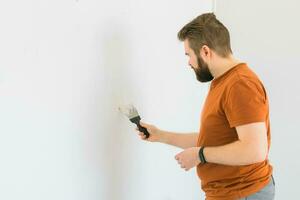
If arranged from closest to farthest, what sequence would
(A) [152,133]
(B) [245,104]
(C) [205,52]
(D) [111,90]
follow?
(B) [245,104], (C) [205,52], (D) [111,90], (A) [152,133]

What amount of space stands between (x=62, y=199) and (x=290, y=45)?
124cm

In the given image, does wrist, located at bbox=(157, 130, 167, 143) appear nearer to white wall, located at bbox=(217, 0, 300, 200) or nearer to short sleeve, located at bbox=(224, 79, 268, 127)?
short sleeve, located at bbox=(224, 79, 268, 127)

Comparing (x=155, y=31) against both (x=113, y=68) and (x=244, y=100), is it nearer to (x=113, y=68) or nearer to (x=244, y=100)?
(x=113, y=68)

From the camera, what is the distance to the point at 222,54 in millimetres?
1273

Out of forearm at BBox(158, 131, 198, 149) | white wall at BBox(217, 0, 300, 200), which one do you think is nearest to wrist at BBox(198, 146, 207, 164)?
forearm at BBox(158, 131, 198, 149)

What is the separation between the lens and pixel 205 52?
1266mm

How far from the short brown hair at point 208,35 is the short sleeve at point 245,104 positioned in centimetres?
14

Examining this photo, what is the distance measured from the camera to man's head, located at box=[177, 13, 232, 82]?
1257mm

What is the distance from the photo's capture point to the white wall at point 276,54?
1825 millimetres

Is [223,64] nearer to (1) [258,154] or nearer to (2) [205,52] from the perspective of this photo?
(2) [205,52]

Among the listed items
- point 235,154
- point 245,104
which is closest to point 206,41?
point 245,104

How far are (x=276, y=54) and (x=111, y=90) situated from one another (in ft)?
2.90

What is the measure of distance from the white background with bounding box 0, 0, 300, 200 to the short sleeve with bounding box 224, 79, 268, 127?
1.37ft

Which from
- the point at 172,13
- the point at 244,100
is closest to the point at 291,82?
the point at 172,13
